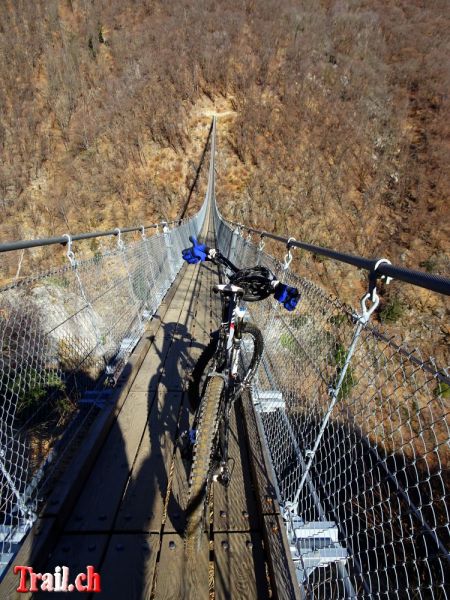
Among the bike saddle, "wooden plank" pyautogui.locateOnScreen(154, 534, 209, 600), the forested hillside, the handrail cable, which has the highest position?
the forested hillside

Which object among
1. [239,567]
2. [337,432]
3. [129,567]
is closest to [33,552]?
[129,567]

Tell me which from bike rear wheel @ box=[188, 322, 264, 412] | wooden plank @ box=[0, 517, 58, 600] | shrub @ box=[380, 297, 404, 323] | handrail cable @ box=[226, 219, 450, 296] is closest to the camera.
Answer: handrail cable @ box=[226, 219, 450, 296]

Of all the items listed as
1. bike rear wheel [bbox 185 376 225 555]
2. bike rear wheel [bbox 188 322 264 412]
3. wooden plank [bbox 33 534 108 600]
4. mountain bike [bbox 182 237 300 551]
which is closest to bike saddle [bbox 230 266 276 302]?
mountain bike [bbox 182 237 300 551]

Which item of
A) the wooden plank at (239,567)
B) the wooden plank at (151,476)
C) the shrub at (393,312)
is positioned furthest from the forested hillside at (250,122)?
the wooden plank at (239,567)

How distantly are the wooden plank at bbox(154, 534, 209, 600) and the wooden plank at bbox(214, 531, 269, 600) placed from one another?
0.22ft

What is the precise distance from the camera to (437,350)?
19250 millimetres

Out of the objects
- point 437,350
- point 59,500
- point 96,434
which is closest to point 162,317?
point 96,434

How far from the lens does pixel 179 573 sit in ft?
5.87

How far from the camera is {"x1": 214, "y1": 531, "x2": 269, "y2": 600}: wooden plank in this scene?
5.73 ft

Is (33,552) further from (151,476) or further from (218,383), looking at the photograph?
(218,383)

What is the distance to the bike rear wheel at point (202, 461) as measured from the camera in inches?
67.5

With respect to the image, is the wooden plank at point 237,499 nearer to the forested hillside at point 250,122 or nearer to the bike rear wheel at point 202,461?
the bike rear wheel at point 202,461

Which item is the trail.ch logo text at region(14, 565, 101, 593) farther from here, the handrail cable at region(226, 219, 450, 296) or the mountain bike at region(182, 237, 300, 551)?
the handrail cable at region(226, 219, 450, 296)

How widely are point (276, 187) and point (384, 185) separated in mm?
7917
